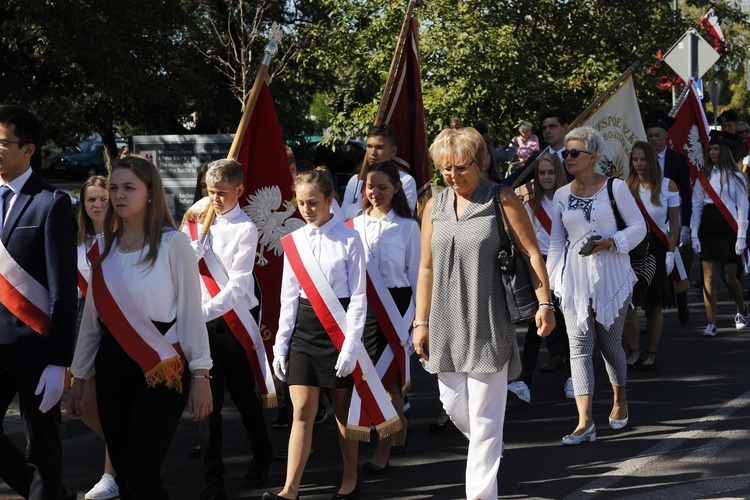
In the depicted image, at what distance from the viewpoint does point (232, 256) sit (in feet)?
19.4

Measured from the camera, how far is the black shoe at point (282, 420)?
24.5 ft

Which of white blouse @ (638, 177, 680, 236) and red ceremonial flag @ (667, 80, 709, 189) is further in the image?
red ceremonial flag @ (667, 80, 709, 189)

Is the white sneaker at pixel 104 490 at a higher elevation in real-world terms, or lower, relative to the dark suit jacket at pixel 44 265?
lower

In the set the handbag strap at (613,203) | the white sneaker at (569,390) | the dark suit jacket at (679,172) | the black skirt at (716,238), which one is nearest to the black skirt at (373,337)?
the handbag strap at (613,203)

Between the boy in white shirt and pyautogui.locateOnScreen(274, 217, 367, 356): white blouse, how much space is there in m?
0.41

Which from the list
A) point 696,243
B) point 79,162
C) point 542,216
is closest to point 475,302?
point 542,216

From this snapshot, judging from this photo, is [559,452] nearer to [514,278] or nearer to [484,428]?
[484,428]

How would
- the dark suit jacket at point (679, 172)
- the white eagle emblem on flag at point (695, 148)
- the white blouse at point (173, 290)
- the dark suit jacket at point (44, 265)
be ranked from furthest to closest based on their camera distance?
the white eagle emblem on flag at point (695, 148)
the dark suit jacket at point (679, 172)
the dark suit jacket at point (44, 265)
the white blouse at point (173, 290)

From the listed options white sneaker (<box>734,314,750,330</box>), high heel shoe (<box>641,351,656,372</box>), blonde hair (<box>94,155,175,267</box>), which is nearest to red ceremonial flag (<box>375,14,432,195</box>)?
high heel shoe (<box>641,351,656,372</box>)

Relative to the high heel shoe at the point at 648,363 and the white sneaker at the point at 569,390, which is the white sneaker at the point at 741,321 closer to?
the high heel shoe at the point at 648,363

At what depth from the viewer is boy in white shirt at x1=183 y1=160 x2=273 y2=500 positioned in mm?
5777

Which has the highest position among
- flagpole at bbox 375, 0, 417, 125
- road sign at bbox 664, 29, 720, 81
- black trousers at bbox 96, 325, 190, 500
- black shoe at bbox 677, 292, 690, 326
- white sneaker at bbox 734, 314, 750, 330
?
road sign at bbox 664, 29, 720, 81

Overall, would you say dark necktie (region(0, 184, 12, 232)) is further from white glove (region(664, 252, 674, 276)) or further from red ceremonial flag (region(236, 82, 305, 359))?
white glove (region(664, 252, 674, 276))

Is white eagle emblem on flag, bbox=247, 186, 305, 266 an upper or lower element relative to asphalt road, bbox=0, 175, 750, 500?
upper
